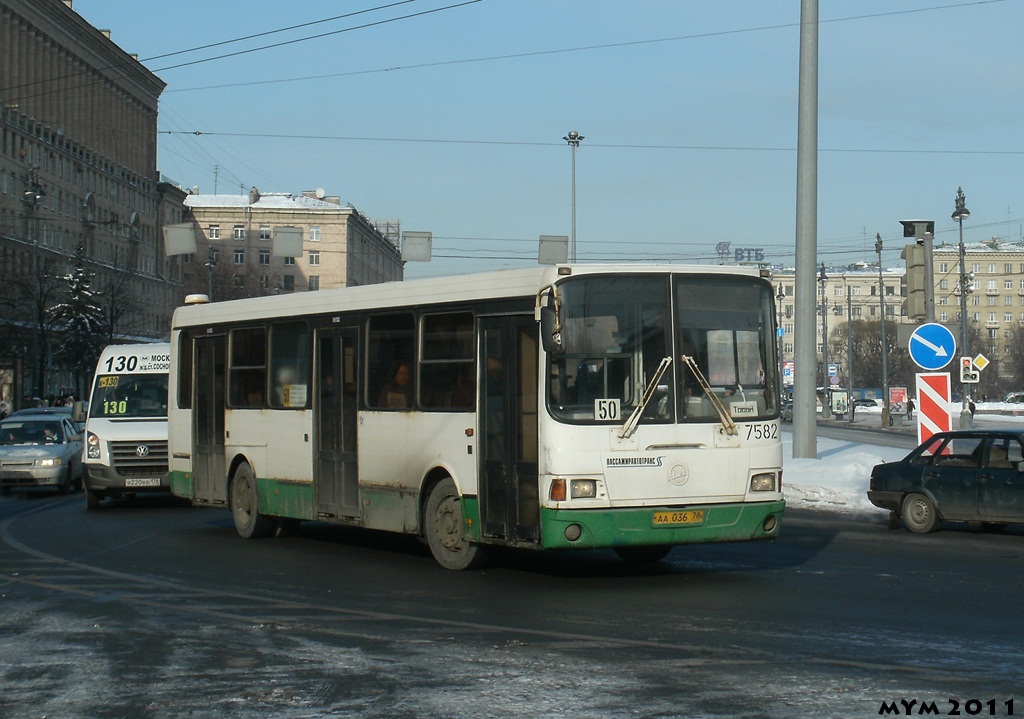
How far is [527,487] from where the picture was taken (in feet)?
41.0

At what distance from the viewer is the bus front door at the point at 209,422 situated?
1842 centimetres

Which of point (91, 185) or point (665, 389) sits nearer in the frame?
point (665, 389)

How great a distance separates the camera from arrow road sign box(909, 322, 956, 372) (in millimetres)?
21938

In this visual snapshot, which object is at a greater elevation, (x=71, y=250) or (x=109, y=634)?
(x=71, y=250)

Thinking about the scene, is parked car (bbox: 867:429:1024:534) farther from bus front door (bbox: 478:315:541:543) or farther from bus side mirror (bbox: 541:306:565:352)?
bus side mirror (bbox: 541:306:565:352)

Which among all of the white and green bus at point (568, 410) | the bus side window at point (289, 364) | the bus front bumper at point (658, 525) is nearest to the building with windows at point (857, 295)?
the bus side window at point (289, 364)

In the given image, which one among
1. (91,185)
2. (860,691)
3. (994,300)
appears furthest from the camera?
(994,300)

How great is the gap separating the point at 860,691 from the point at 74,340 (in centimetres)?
6803

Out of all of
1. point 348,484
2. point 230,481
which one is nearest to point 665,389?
point 348,484

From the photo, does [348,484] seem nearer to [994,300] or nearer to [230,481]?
[230,481]

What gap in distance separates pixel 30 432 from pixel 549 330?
20.5m

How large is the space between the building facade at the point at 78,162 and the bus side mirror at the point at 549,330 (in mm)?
59410

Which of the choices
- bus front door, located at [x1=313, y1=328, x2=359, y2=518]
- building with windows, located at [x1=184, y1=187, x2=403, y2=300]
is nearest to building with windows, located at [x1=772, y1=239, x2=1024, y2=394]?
building with windows, located at [x1=184, y1=187, x2=403, y2=300]

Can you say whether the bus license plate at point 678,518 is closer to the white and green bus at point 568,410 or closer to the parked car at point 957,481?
the white and green bus at point 568,410
